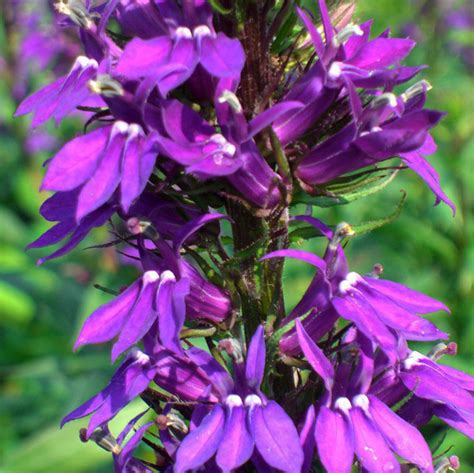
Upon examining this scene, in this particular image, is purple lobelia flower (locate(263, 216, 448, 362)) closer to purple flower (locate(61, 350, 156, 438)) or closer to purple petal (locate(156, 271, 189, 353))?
purple petal (locate(156, 271, 189, 353))

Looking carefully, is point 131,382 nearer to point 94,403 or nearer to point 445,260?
point 94,403

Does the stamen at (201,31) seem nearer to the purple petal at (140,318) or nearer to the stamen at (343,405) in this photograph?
the purple petal at (140,318)

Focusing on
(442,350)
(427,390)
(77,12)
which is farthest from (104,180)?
(442,350)

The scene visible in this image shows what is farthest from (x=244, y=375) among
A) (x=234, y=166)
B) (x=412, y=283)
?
(x=412, y=283)

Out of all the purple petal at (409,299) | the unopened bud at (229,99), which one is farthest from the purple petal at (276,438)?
the unopened bud at (229,99)

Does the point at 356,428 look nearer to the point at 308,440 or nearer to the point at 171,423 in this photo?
the point at 308,440
